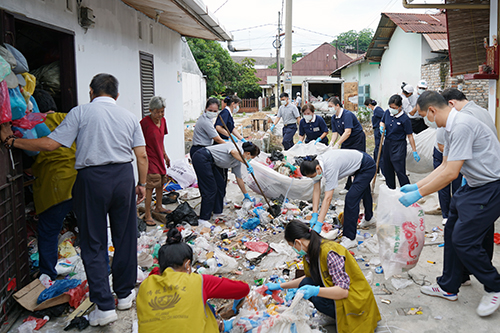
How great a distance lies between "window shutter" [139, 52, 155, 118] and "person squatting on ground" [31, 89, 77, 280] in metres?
3.28

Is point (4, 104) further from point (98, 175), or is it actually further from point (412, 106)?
point (412, 106)

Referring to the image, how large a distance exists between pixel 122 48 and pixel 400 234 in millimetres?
4744

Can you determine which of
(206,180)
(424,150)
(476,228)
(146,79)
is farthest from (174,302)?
(424,150)

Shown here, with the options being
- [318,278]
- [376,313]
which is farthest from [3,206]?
[376,313]

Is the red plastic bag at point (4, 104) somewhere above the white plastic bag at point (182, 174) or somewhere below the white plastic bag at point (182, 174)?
above

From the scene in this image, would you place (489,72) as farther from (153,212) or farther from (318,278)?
(153,212)

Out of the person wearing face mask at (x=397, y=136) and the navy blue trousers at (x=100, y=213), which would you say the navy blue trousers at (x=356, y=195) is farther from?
the navy blue trousers at (x=100, y=213)

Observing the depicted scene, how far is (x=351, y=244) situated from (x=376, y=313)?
1.63m

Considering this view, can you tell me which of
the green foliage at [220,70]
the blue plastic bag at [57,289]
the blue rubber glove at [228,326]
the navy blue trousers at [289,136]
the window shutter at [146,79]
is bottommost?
the blue rubber glove at [228,326]

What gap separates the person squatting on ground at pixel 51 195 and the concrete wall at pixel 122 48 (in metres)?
1.17

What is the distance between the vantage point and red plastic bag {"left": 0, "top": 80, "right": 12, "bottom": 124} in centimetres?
272

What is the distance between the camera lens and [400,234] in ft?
10.7

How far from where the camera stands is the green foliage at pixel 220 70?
91.4ft

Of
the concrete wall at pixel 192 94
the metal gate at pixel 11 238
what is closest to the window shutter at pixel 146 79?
the metal gate at pixel 11 238
